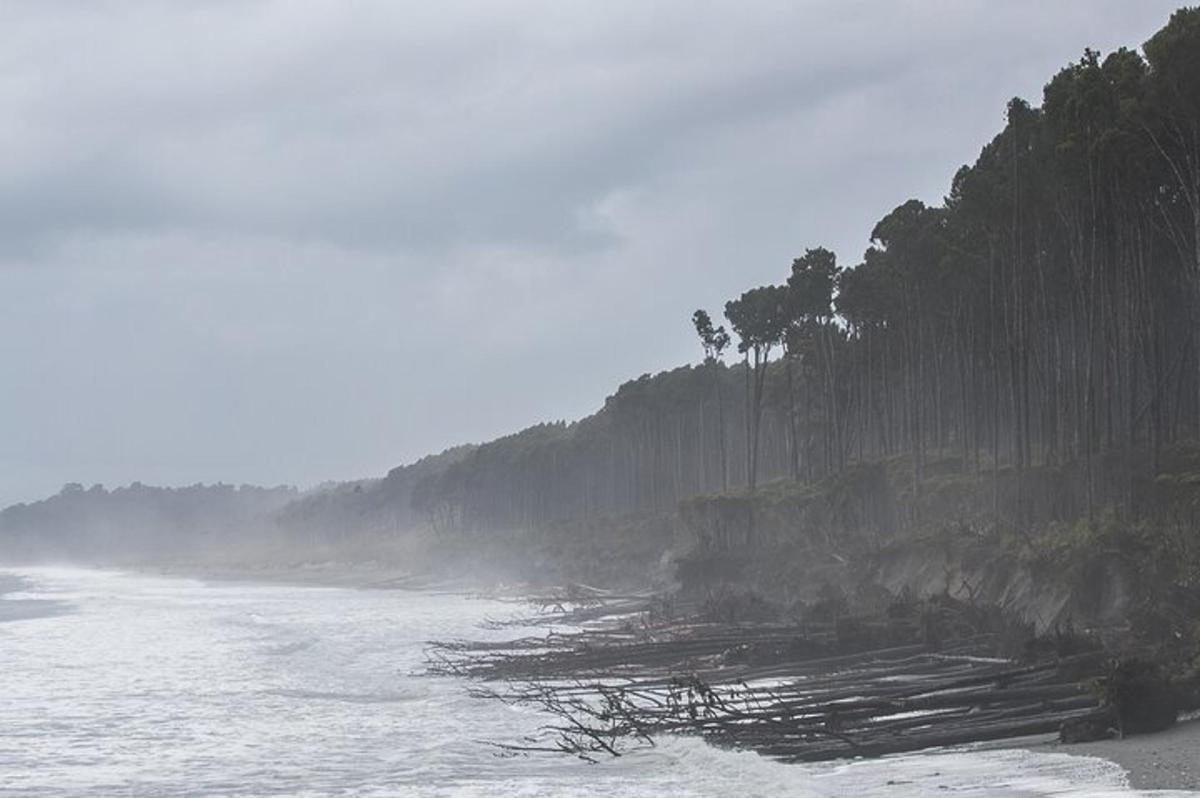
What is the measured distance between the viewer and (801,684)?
29.5 metres

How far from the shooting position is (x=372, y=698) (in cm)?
3741

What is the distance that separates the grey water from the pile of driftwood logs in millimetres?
712

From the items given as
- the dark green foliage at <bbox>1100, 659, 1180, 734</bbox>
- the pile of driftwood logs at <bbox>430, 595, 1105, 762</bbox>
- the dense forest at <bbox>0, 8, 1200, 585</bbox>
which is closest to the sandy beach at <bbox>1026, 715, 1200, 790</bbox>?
the dark green foliage at <bbox>1100, 659, 1180, 734</bbox>

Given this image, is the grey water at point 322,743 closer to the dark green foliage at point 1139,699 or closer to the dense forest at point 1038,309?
the dark green foliage at point 1139,699

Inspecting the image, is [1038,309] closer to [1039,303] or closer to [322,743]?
[1039,303]

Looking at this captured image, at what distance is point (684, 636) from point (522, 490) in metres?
139

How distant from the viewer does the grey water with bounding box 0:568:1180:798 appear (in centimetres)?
2086

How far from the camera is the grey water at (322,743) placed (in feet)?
68.4

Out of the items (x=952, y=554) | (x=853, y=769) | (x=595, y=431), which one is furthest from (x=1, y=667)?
(x=595, y=431)

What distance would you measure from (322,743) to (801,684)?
1045 cm

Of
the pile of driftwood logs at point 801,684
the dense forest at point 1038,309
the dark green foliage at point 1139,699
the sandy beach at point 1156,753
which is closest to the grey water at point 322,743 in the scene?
the sandy beach at point 1156,753

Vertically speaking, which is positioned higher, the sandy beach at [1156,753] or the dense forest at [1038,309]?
the dense forest at [1038,309]

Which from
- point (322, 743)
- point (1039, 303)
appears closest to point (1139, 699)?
point (322, 743)

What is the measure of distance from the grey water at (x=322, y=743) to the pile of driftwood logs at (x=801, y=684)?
0.71m
